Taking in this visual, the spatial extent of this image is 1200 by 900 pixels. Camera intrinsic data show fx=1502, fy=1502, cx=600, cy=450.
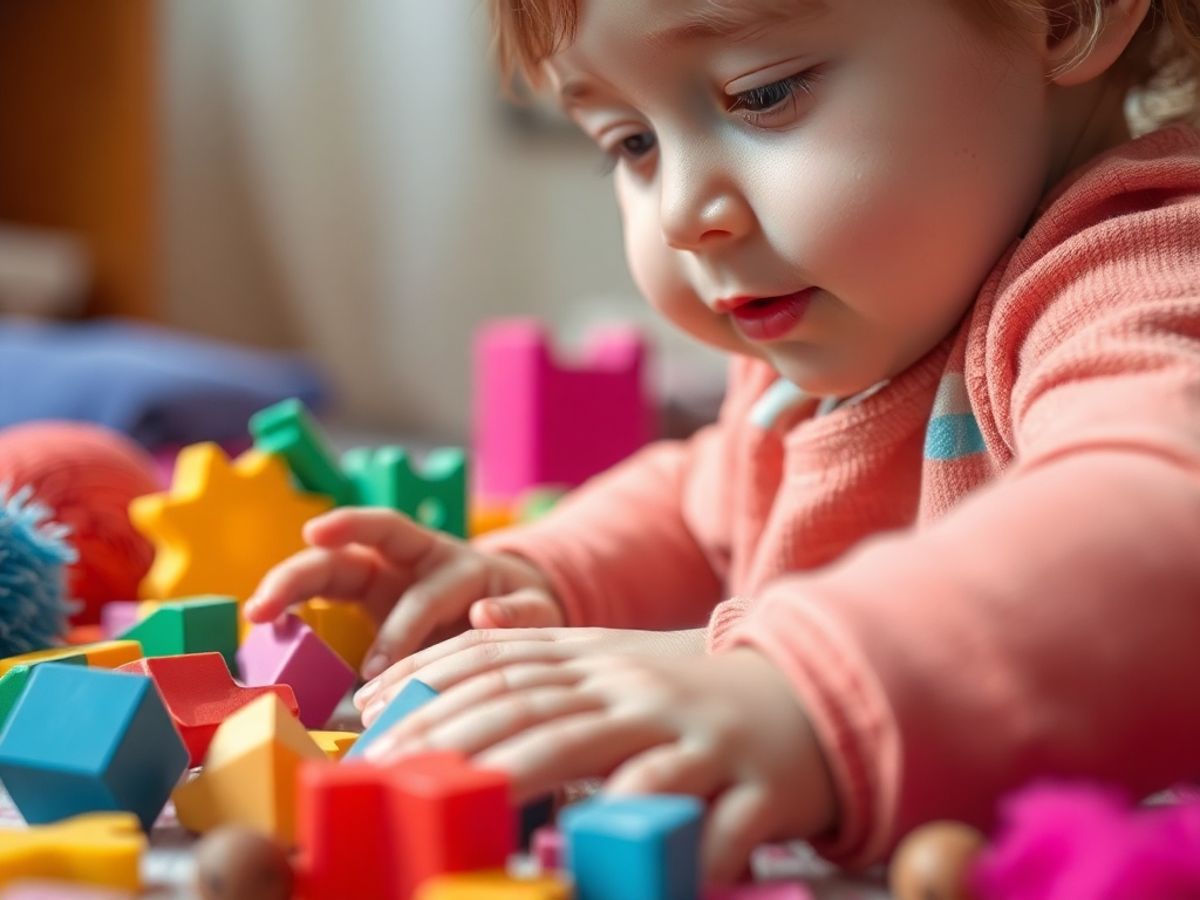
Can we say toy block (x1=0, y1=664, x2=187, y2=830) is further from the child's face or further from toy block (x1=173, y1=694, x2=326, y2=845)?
the child's face

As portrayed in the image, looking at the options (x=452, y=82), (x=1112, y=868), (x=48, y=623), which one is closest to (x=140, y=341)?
(x=452, y=82)

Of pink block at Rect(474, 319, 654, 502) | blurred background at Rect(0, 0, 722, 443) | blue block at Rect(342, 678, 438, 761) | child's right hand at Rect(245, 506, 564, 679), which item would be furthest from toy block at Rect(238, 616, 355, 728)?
blurred background at Rect(0, 0, 722, 443)

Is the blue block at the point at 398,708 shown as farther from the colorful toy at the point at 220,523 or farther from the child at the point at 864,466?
the colorful toy at the point at 220,523

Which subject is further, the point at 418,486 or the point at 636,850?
the point at 418,486

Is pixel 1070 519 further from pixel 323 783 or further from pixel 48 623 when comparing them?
pixel 48 623

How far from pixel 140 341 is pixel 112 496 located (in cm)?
111

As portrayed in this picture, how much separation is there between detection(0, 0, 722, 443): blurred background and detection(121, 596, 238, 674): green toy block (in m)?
1.58

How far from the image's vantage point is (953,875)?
0.37 m

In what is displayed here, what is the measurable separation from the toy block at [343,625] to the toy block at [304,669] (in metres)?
0.04

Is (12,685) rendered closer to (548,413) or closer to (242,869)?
(242,869)

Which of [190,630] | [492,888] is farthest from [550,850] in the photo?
A: [190,630]

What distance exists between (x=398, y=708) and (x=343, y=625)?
9.2 inches

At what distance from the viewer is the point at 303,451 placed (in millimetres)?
811

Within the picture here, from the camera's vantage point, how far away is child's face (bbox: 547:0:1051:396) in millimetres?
588
